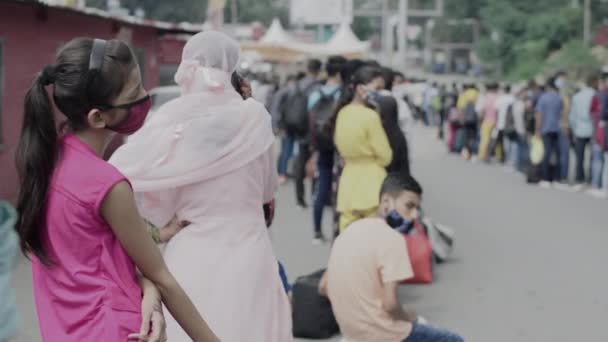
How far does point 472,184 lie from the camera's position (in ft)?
56.0

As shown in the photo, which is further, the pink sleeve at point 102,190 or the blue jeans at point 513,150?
the blue jeans at point 513,150

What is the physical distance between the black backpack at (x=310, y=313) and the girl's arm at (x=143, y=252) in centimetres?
382

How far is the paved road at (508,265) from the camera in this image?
730cm

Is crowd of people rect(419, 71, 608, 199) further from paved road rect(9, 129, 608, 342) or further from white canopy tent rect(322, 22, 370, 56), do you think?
white canopy tent rect(322, 22, 370, 56)

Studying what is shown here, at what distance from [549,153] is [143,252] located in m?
14.4

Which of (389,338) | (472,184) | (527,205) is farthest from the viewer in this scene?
(472,184)

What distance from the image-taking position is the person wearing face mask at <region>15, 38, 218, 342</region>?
2613 mm

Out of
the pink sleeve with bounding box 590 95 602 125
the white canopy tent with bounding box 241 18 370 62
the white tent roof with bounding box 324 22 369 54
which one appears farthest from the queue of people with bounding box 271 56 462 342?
the white tent roof with bounding box 324 22 369 54

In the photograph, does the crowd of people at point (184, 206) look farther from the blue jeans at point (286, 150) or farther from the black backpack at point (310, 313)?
the blue jeans at point (286, 150)

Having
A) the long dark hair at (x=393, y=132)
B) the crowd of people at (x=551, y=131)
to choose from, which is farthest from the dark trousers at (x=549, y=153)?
the long dark hair at (x=393, y=132)

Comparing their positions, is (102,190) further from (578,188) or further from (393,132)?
(578,188)

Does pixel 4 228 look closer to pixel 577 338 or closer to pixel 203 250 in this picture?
pixel 203 250

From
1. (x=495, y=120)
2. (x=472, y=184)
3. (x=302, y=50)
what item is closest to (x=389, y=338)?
(x=472, y=184)

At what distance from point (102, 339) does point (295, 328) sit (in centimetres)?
408
